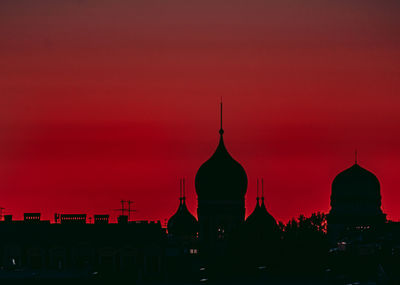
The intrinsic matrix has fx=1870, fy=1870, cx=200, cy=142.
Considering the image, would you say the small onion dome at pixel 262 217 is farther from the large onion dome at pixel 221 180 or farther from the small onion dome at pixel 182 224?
the small onion dome at pixel 182 224

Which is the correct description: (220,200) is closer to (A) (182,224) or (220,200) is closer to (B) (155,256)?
(A) (182,224)

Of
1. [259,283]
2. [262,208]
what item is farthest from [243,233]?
[262,208]

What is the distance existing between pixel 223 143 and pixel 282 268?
1741 inches

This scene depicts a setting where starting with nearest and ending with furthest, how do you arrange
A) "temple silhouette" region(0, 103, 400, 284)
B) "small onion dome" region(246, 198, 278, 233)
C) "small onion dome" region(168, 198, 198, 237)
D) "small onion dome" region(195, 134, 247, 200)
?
"temple silhouette" region(0, 103, 400, 284)
"small onion dome" region(246, 198, 278, 233)
"small onion dome" region(195, 134, 247, 200)
"small onion dome" region(168, 198, 198, 237)

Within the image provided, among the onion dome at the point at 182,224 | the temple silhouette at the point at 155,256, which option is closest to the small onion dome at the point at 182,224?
the onion dome at the point at 182,224

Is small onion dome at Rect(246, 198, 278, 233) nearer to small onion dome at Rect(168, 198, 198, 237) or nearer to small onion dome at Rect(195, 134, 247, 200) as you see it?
small onion dome at Rect(195, 134, 247, 200)

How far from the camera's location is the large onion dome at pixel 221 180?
186 meters

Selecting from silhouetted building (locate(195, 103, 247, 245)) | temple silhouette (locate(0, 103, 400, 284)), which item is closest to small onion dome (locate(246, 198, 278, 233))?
silhouetted building (locate(195, 103, 247, 245))

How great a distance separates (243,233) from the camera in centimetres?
15938

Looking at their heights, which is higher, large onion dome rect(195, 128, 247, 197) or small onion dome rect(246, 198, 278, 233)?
large onion dome rect(195, 128, 247, 197)

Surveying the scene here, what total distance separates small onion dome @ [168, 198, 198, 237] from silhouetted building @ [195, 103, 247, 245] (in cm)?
445

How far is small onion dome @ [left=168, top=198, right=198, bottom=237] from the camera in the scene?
192 metres

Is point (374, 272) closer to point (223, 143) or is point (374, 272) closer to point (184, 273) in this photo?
point (184, 273)

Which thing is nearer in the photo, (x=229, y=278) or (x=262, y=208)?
(x=229, y=278)
